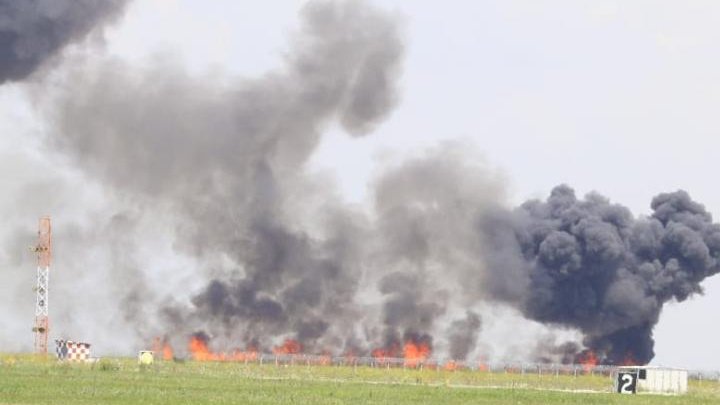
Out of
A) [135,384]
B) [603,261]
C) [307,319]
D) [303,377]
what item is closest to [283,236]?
[307,319]

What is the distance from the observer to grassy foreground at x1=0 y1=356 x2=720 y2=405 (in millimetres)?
81750

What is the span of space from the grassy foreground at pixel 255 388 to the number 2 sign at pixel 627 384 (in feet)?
13.2

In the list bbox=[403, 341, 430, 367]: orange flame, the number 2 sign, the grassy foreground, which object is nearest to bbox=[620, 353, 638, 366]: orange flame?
bbox=[403, 341, 430, 367]: orange flame

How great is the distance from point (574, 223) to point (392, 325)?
69.0 ft

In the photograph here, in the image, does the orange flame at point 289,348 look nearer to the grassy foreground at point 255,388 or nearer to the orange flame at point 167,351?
the orange flame at point 167,351

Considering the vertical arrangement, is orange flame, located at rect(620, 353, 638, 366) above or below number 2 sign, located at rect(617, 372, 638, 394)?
above

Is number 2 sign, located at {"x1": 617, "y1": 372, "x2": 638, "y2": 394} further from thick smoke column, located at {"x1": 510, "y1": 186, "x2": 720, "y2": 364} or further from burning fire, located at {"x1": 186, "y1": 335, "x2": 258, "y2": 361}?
burning fire, located at {"x1": 186, "y1": 335, "x2": 258, "y2": 361}

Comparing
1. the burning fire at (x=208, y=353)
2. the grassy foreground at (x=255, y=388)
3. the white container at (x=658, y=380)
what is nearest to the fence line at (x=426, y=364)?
the burning fire at (x=208, y=353)

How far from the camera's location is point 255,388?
91.1 meters

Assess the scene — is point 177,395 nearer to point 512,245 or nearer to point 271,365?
point 271,365

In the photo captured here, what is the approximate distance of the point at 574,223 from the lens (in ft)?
501

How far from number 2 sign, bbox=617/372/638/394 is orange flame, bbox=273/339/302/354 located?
5352 centimetres

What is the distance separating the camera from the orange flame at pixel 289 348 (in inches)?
6058

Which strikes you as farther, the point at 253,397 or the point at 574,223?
the point at 574,223
